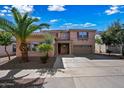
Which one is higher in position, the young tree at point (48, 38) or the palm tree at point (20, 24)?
the palm tree at point (20, 24)

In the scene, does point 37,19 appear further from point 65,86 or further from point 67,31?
point 67,31

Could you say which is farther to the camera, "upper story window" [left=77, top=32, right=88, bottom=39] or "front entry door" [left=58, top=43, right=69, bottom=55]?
"front entry door" [left=58, top=43, right=69, bottom=55]

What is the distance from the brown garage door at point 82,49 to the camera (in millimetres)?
38281

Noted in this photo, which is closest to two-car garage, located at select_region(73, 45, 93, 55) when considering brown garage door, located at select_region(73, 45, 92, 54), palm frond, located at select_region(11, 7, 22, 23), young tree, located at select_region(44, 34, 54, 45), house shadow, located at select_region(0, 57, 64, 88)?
brown garage door, located at select_region(73, 45, 92, 54)

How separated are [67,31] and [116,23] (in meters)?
11.6

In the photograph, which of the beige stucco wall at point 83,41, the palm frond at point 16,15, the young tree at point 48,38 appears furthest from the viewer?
the beige stucco wall at point 83,41

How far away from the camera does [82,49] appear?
3850 cm

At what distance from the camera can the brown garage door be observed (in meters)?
38.3

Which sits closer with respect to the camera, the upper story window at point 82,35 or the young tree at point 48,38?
the young tree at point 48,38

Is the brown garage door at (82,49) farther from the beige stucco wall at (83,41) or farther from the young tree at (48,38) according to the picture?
the young tree at (48,38)

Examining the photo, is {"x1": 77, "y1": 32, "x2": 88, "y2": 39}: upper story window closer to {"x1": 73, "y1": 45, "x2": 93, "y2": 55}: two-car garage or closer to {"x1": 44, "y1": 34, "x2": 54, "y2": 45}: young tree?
{"x1": 73, "y1": 45, "x2": 93, "y2": 55}: two-car garage

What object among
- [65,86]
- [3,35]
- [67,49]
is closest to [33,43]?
[3,35]

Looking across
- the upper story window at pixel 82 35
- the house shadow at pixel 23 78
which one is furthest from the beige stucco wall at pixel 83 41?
the house shadow at pixel 23 78
